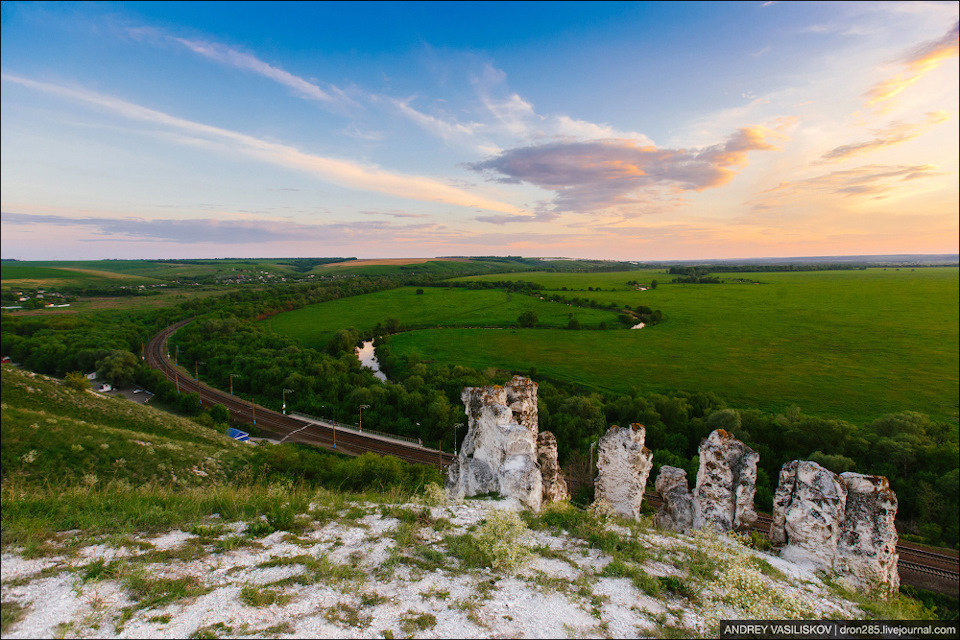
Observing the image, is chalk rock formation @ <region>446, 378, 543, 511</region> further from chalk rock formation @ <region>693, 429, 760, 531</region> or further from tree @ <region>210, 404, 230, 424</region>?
tree @ <region>210, 404, 230, 424</region>

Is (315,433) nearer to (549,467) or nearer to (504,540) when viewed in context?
(549,467)

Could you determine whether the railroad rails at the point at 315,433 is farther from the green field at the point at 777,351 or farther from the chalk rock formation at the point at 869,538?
the green field at the point at 777,351

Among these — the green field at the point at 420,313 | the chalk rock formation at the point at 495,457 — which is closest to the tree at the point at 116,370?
the green field at the point at 420,313

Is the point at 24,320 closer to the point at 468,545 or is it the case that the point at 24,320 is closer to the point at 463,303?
the point at 463,303

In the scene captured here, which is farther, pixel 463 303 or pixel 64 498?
pixel 463 303

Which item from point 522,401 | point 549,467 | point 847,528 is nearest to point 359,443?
point 549,467

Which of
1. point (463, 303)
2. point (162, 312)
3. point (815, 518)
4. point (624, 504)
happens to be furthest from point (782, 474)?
point (162, 312)
